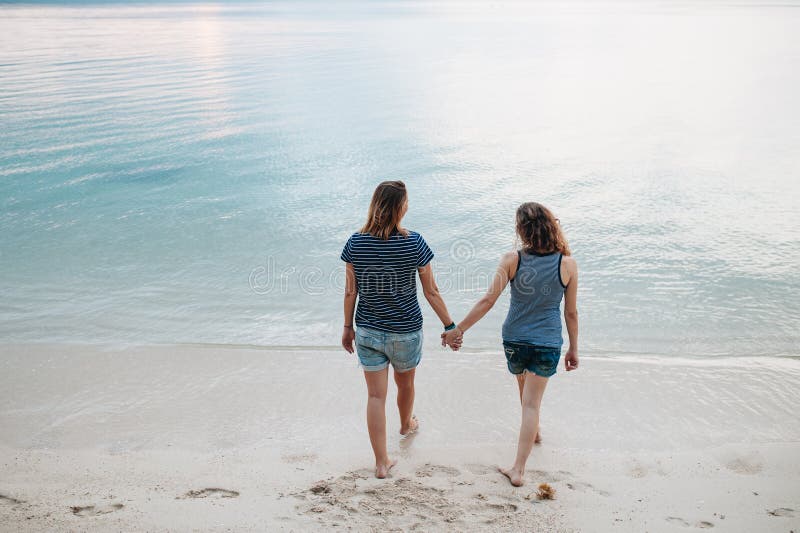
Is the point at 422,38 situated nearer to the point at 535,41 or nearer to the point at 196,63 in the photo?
the point at 535,41

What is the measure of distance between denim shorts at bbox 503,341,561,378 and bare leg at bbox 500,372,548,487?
0.15 ft

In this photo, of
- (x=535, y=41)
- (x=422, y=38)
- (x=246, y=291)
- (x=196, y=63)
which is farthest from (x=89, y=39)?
(x=246, y=291)

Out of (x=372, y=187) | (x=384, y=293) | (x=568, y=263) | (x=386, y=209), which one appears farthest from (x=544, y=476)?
(x=372, y=187)

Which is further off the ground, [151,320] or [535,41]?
[535,41]

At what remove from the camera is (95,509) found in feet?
10.7

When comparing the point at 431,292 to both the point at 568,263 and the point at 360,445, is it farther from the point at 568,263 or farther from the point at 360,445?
the point at 360,445

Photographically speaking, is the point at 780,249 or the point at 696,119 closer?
the point at 780,249

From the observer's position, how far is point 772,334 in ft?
19.4

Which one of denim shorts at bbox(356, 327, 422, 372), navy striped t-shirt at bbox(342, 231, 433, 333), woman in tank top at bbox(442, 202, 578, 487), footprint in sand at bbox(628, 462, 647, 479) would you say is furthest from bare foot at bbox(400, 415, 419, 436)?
footprint in sand at bbox(628, 462, 647, 479)

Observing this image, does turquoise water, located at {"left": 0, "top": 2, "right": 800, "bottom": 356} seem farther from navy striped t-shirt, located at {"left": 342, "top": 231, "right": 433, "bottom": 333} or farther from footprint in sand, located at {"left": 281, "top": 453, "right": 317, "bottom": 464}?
navy striped t-shirt, located at {"left": 342, "top": 231, "right": 433, "bottom": 333}

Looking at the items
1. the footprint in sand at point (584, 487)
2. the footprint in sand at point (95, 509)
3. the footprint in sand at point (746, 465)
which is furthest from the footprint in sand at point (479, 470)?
the footprint in sand at point (95, 509)

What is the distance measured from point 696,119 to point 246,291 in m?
12.7

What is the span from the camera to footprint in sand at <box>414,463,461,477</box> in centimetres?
372

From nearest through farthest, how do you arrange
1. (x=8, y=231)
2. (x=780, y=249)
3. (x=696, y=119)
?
1. (x=780, y=249)
2. (x=8, y=231)
3. (x=696, y=119)
